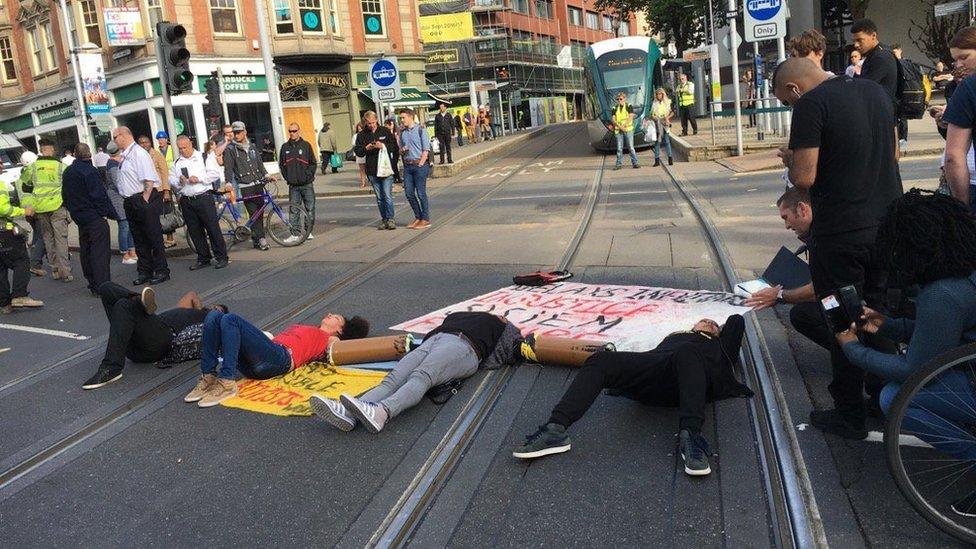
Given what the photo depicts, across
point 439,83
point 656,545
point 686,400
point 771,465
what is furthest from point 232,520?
point 439,83

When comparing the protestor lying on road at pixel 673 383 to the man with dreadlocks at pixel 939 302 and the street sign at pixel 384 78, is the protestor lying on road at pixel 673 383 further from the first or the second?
the street sign at pixel 384 78

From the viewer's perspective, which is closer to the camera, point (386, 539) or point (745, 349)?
point (386, 539)

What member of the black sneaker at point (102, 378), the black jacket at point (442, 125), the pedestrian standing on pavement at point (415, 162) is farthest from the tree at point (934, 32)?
the black sneaker at point (102, 378)

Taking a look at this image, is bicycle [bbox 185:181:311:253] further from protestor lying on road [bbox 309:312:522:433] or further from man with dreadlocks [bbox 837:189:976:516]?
man with dreadlocks [bbox 837:189:976:516]

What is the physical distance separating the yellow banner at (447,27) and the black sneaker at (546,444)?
52922mm

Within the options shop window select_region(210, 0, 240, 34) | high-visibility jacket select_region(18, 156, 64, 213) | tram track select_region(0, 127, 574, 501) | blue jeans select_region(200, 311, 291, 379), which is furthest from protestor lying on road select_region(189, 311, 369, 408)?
shop window select_region(210, 0, 240, 34)

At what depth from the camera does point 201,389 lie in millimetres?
5047

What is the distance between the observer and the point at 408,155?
12164 millimetres

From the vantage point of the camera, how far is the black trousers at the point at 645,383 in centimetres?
374

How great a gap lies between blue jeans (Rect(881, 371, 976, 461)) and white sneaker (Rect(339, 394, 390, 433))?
8.29ft

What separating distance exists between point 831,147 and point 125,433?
14.2ft

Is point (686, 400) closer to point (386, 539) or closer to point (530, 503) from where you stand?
point (530, 503)

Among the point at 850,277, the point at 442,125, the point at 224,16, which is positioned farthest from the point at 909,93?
the point at 224,16

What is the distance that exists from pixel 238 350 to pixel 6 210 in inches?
198
